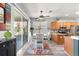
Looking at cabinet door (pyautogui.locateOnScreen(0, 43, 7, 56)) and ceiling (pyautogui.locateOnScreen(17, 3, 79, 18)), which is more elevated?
ceiling (pyautogui.locateOnScreen(17, 3, 79, 18))

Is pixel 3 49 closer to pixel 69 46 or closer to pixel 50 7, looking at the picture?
pixel 69 46

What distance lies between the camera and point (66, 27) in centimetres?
1245

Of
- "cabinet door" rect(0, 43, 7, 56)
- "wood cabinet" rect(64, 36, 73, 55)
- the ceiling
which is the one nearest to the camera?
"cabinet door" rect(0, 43, 7, 56)

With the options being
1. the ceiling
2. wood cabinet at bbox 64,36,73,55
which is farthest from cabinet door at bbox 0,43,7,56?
the ceiling

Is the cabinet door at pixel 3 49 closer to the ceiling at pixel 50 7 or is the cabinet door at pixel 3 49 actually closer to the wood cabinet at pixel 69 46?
the wood cabinet at pixel 69 46

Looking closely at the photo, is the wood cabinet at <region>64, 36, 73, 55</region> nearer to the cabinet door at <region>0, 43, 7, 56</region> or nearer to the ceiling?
the ceiling

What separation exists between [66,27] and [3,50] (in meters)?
9.55

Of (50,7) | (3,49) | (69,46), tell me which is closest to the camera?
(3,49)

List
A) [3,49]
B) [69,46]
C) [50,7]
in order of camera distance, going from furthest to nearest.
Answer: [50,7] < [69,46] < [3,49]

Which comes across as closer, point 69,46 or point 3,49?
point 3,49

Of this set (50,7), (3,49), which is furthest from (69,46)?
(3,49)

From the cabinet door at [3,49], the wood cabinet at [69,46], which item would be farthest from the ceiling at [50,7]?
the cabinet door at [3,49]

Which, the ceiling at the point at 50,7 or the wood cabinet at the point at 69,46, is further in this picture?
the ceiling at the point at 50,7

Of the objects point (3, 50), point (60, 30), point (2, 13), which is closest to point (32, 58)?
point (3, 50)
